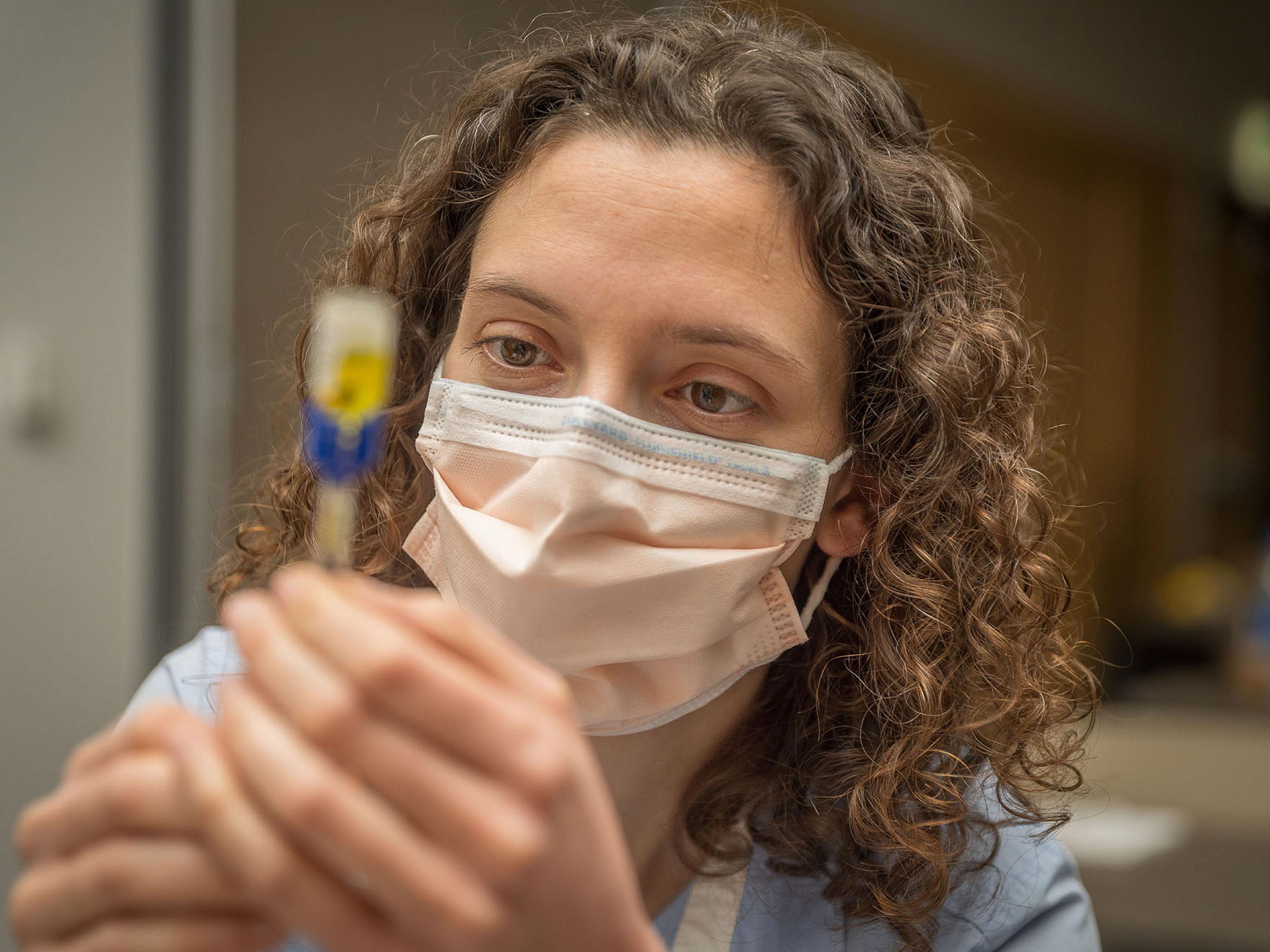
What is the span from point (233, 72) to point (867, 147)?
1620 millimetres

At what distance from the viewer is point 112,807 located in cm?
54

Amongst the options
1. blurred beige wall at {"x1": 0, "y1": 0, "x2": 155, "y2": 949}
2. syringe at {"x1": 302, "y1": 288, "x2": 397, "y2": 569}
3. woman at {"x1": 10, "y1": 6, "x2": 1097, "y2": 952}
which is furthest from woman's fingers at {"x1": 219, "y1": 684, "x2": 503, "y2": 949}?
blurred beige wall at {"x1": 0, "y1": 0, "x2": 155, "y2": 949}

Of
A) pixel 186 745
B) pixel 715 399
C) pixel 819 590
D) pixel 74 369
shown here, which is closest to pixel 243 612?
pixel 186 745

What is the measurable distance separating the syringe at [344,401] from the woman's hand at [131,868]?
12 centimetres

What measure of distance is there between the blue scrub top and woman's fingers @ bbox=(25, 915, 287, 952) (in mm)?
546

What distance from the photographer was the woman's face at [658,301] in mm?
955

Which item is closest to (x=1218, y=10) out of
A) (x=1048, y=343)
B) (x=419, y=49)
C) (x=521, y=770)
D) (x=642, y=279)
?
(x=1048, y=343)

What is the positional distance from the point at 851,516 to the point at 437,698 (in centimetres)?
72

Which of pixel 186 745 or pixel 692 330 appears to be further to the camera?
pixel 692 330

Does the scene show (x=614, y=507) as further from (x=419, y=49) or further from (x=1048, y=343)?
(x=1048, y=343)

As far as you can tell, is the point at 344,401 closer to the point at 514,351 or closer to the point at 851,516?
the point at 514,351

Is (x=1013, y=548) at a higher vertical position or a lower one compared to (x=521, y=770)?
lower

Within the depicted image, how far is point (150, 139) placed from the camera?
2.30 metres

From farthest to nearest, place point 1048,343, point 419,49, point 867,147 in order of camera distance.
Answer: point 1048,343, point 419,49, point 867,147
